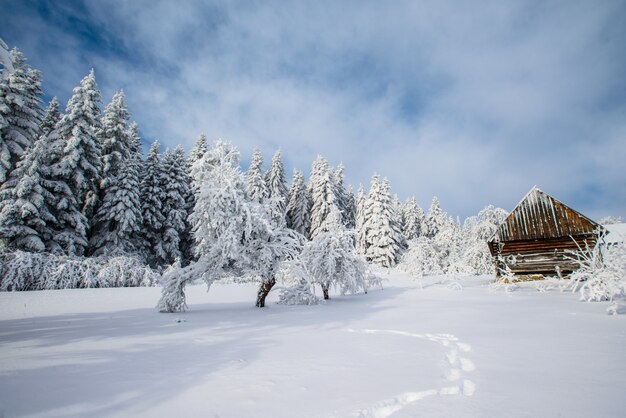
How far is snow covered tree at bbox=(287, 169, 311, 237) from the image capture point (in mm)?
40562

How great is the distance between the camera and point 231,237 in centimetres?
1038

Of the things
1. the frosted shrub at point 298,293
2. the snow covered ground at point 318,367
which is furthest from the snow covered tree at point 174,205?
the snow covered ground at point 318,367

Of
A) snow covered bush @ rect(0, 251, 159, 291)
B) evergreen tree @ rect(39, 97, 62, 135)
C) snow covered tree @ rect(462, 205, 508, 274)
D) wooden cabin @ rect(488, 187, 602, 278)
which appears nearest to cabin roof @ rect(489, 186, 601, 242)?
wooden cabin @ rect(488, 187, 602, 278)

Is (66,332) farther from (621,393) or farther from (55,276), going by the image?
(55,276)

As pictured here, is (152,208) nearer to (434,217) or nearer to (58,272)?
(58,272)

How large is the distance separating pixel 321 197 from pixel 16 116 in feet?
94.4

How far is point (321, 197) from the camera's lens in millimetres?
39188

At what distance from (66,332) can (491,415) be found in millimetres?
8134

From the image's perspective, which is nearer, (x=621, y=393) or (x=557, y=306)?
(x=621, y=393)

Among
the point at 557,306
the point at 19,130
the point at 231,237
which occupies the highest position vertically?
the point at 19,130

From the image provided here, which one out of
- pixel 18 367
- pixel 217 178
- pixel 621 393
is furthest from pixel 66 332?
pixel 621 393

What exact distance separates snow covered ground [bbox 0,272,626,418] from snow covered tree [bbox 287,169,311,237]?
3240 cm

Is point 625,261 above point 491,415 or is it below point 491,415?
above

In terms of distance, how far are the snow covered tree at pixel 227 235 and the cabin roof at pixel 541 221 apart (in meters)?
15.0
